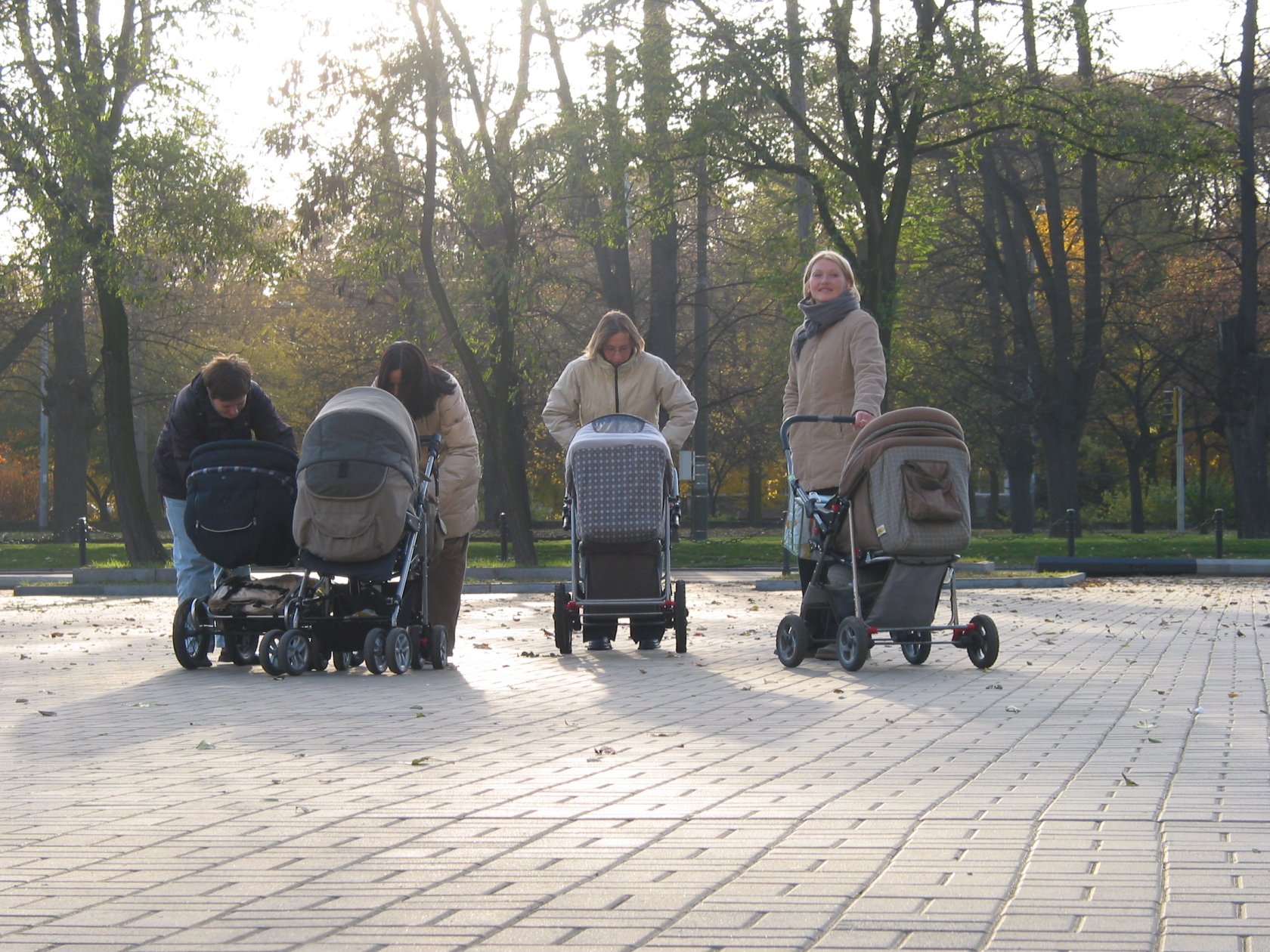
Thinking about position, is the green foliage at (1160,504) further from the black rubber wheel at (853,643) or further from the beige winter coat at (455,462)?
the beige winter coat at (455,462)

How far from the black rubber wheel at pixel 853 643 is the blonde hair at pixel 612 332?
2.62 metres

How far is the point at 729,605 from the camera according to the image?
711 inches

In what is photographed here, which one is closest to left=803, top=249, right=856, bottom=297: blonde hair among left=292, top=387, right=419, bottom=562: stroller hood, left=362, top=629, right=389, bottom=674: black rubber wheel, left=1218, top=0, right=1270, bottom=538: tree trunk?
left=292, top=387, right=419, bottom=562: stroller hood

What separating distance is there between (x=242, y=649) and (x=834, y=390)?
397 centimetres

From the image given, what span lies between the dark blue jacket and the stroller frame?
107 centimetres

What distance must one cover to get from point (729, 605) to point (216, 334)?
30.2 metres

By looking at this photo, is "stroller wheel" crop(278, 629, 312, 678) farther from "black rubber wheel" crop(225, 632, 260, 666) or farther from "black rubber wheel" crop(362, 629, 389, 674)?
"black rubber wheel" crop(225, 632, 260, 666)

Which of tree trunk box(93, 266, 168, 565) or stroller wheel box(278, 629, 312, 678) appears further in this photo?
tree trunk box(93, 266, 168, 565)

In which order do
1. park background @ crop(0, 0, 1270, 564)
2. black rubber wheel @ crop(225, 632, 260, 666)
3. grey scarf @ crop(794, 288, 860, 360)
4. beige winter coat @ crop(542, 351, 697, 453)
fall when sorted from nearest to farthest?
1. black rubber wheel @ crop(225, 632, 260, 666)
2. grey scarf @ crop(794, 288, 860, 360)
3. beige winter coat @ crop(542, 351, 697, 453)
4. park background @ crop(0, 0, 1270, 564)

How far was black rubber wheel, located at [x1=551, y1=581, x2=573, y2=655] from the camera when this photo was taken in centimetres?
1114

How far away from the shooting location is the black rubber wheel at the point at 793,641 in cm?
1011

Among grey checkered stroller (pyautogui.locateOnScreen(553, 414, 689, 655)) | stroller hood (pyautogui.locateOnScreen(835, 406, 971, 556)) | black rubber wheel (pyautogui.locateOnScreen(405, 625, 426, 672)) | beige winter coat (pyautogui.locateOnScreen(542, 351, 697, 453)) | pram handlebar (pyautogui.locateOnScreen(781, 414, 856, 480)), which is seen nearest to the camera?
stroller hood (pyautogui.locateOnScreen(835, 406, 971, 556))

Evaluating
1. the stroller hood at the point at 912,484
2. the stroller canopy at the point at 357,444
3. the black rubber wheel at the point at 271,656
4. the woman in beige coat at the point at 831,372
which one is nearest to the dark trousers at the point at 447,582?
the stroller canopy at the point at 357,444

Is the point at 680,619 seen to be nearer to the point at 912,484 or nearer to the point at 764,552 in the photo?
the point at 912,484
